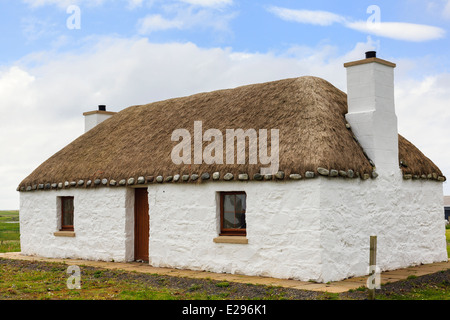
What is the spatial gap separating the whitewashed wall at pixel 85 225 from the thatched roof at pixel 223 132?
14.8 inches

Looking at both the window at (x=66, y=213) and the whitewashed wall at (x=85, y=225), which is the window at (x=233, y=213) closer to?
the whitewashed wall at (x=85, y=225)

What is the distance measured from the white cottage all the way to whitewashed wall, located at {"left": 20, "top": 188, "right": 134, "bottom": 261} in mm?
41

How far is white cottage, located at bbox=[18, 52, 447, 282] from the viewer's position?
1102 centimetres

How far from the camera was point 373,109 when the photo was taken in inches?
486

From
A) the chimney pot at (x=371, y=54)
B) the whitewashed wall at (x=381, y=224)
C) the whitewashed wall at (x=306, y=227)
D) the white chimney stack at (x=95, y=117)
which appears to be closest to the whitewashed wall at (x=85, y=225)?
the whitewashed wall at (x=306, y=227)

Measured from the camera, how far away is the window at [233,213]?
1207cm

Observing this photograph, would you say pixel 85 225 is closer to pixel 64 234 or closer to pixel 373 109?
pixel 64 234

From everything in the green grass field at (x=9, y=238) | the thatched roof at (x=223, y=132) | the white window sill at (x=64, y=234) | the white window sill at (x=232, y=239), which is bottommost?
A: the green grass field at (x=9, y=238)

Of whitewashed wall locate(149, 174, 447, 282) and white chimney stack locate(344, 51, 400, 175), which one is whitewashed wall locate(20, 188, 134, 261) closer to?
whitewashed wall locate(149, 174, 447, 282)

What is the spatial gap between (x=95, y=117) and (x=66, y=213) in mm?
4499

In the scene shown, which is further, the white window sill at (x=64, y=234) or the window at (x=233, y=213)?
the white window sill at (x=64, y=234)

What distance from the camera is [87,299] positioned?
359 inches

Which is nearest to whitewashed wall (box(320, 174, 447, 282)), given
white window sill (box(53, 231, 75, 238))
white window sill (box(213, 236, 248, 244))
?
white window sill (box(213, 236, 248, 244))

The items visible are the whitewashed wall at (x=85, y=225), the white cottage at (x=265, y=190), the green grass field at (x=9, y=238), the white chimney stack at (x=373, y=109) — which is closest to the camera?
the white cottage at (x=265, y=190)
